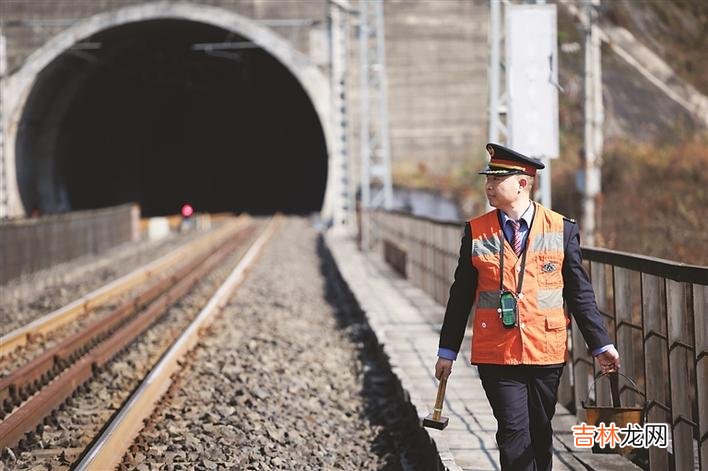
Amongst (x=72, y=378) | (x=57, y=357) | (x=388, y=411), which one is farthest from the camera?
(x=57, y=357)

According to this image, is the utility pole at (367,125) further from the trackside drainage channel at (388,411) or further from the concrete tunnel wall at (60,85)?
the trackside drainage channel at (388,411)

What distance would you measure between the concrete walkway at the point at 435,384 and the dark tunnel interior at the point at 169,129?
76.1 feet

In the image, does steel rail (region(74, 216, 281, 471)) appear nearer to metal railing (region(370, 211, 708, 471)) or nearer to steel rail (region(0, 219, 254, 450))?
steel rail (region(0, 219, 254, 450))

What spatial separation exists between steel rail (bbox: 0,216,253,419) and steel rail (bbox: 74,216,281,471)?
1005mm

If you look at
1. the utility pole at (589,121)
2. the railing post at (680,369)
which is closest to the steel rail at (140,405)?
the railing post at (680,369)

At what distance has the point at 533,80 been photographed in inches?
389

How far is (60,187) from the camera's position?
1594 inches

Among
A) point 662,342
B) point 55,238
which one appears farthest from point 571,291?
point 55,238

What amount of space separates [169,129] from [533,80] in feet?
148

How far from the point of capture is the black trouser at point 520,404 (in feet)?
14.6

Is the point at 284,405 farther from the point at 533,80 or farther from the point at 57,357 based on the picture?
the point at 533,80

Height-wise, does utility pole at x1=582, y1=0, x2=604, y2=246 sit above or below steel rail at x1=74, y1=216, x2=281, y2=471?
above

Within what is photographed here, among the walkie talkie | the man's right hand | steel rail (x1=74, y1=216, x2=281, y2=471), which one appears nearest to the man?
the walkie talkie

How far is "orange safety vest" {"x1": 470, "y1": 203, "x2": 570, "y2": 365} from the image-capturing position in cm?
439
